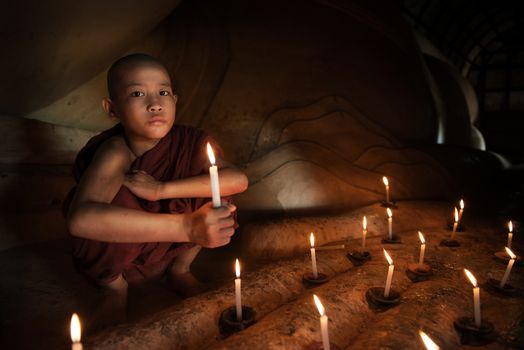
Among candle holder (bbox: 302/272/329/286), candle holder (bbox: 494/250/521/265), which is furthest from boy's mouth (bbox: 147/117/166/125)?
candle holder (bbox: 494/250/521/265)

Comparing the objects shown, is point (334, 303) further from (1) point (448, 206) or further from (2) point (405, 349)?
(1) point (448, 206)

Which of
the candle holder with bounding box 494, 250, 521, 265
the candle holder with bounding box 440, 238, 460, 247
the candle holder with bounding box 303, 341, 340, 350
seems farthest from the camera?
the candle holder with bounding box 440, 238, 460, 247

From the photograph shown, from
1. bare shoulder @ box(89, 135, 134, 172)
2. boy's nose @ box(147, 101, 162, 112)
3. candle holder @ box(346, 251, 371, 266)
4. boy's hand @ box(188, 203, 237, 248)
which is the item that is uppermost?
boy's nose @ box(147, 101, 162, 112)

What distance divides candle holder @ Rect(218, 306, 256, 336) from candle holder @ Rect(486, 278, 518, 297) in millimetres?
1449

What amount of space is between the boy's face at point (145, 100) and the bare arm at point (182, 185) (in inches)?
10.7

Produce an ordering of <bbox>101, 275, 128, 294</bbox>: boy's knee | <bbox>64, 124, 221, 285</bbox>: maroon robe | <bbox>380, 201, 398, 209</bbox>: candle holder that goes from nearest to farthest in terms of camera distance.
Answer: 1. <bbox>64, 124, 221, 285</bbox>: maroon robe
2. <bbox>101, 275, 128, 294</bbox>: boy's knee
3. <bbox>380, 201, 398, 209</bbox>: candle holder

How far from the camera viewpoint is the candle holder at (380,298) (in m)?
1.86

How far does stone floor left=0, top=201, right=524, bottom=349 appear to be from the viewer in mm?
1613

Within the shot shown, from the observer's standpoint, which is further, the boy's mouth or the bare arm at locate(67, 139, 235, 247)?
the boy's mouth

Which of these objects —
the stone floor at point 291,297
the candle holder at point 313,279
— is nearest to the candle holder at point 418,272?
the stone floor at point 291,297

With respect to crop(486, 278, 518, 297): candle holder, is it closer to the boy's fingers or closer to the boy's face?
the boy's fingers

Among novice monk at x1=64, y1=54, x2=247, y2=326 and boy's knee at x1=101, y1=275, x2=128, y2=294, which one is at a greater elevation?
novice monk at x1=64, y1=54, x2=247, y2=326

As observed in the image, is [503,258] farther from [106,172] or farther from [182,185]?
[106,172]

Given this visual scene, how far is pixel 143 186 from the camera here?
1.93 meters
